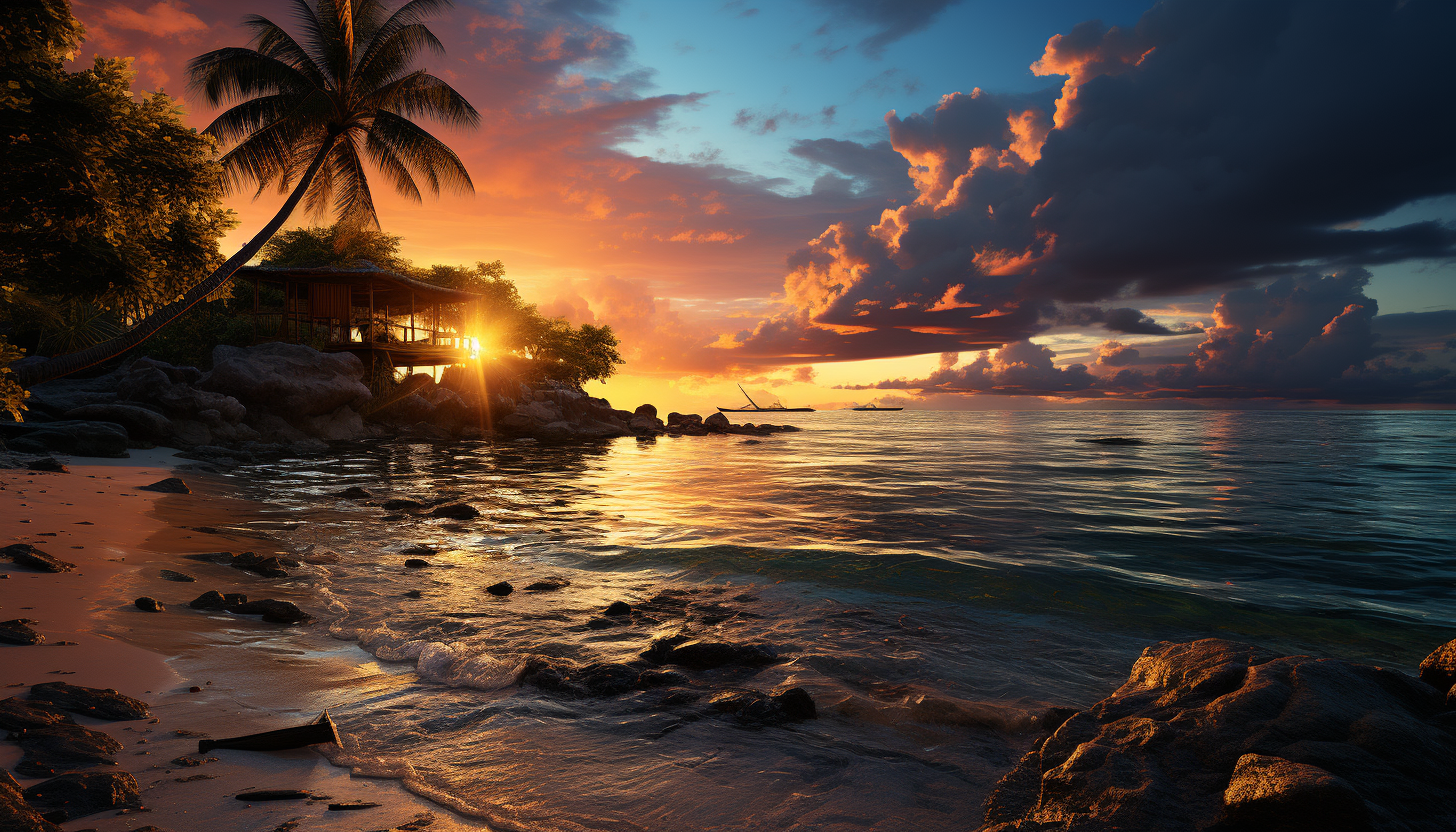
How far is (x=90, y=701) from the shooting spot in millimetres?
3787

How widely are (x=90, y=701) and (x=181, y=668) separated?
2.97 feet

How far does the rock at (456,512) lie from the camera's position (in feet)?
43.1

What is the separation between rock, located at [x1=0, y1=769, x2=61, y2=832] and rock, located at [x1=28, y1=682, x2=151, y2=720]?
144cm

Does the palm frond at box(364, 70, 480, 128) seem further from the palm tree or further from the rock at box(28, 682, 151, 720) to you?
the rock at box(28, 682, 151, 720)

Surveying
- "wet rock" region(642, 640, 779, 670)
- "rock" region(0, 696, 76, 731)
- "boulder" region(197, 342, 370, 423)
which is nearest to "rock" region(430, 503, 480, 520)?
"wet rock" region(642, 640, 779, 670)

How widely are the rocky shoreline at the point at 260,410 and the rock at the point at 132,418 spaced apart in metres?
0.03

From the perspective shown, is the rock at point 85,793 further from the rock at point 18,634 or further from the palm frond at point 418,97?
the palm frond at point 418,97

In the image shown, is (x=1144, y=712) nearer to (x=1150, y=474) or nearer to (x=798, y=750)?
(x=798, y=750)

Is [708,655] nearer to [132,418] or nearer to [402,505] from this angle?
[402,505]

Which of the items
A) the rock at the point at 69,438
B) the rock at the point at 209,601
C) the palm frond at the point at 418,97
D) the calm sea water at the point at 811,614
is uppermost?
the palm frond at the point at 418,97

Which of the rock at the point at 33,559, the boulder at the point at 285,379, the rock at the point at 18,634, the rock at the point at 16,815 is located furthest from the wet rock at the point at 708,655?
the boulder at the point at 285,379

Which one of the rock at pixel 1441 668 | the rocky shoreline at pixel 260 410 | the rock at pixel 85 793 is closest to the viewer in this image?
the rock at pixel 85 793

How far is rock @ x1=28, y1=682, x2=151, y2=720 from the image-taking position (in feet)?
12.2

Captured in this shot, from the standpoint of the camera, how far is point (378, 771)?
3.58 metres
